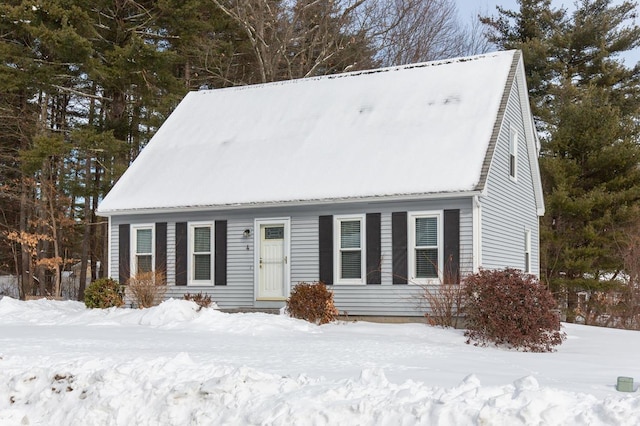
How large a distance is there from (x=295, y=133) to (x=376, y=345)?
8802 mm

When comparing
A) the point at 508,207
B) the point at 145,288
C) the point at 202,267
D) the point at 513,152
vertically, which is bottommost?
the point at 145,288

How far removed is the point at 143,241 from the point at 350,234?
226 inches

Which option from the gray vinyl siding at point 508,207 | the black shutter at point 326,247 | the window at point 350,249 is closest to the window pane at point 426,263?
the gray vinyl siding at point 508,207

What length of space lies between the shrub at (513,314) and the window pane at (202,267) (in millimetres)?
7511

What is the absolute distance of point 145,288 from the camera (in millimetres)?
18172

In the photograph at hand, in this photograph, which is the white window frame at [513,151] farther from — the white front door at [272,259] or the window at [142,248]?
the window at [142,248]

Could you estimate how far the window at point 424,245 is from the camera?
1648 centimetres

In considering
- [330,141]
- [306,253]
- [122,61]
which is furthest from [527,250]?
[122,61]

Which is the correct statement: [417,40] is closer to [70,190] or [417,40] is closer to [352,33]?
[352,33]

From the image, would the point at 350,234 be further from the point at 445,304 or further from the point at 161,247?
the point at 161,247

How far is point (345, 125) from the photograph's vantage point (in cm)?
1948

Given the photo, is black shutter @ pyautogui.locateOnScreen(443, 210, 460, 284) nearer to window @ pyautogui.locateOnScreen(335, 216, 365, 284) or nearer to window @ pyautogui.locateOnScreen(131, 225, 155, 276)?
window @ pyautogui.locateOnScreen(335, 216, 365, 284)

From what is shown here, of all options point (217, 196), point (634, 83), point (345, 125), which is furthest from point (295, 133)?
point (634, 83)

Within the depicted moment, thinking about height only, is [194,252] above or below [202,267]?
above
